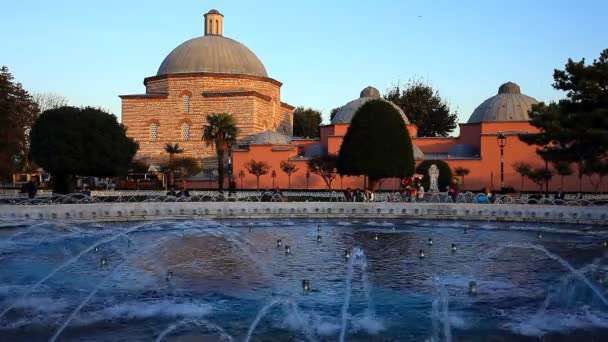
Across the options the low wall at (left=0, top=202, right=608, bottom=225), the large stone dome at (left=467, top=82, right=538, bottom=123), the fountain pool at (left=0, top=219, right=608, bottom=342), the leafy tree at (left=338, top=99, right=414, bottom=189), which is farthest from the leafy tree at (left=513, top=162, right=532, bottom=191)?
the fountain pool at (left=0, top=219, right=608, bottom=342)

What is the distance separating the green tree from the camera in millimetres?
25578

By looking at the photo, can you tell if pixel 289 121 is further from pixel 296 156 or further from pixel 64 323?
pixel 64 323

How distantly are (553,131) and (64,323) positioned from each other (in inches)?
696

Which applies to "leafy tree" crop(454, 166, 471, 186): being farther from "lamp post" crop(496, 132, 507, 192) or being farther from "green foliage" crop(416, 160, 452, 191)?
"lamp post" crop(496, 132, 507, 192)

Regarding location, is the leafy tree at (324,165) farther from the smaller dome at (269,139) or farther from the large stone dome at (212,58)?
the large stone dome at (212,58)

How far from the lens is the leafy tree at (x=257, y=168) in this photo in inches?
1335

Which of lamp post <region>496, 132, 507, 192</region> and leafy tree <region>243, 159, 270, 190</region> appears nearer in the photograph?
lamp post <region>496, 132, 507, 192</region>

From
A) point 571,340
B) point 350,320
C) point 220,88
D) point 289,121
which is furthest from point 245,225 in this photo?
point 289,121

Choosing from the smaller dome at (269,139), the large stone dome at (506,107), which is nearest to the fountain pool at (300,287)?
the large stone dome at (506,107)

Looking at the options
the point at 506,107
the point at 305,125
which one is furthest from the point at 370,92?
the point at 305,125

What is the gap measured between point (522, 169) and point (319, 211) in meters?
14.3

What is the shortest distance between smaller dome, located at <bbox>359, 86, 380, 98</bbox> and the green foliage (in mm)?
10006

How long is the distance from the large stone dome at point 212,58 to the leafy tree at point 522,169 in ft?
68.2

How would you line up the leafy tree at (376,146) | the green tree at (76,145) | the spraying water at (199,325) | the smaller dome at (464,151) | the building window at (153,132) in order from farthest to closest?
the building window at (153,132)
the smaller dome at (464,151)
the leafy tree at (376,146)
the green tree at (76,145)
the spraying water at (199,325)
